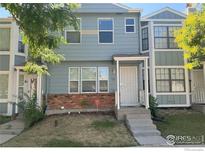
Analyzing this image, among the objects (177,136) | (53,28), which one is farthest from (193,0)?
(177,136)

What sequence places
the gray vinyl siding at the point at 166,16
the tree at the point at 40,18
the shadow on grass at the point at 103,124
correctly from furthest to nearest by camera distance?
1. the gray vinyl siding at the point at 166,16
2. the shadow on grass at the point at 103,124
3. the tree at the point at 40,18

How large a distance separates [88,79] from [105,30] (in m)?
2.90

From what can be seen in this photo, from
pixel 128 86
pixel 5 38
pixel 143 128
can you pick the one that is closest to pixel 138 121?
pixel 143 128

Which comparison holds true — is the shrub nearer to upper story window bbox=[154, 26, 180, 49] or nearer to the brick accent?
the brick accent

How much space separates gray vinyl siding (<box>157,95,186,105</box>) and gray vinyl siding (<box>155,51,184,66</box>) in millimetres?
1820

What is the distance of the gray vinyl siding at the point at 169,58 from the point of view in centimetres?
1595

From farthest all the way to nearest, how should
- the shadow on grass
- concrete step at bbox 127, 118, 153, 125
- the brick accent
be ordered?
the brick accent
concrete step at bbox 127, 118, 153, 125
the shadow on grass

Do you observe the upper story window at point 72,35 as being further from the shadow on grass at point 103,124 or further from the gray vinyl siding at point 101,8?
the shadow on grass at point 103,124

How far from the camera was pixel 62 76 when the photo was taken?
15.3 m

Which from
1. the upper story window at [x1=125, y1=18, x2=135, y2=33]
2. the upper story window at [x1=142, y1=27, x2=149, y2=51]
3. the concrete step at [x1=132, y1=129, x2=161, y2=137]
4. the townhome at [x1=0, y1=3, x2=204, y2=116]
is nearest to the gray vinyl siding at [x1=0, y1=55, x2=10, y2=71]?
the townhome at [x1=0, y1=3, x2=204, y2=116]

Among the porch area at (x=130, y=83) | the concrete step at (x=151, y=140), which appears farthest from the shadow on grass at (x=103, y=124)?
the porch area at (x=130, y=83)

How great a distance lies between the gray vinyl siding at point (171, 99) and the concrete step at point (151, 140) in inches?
216

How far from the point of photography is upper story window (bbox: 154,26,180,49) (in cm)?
1605

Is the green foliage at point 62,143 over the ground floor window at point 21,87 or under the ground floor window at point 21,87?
under
